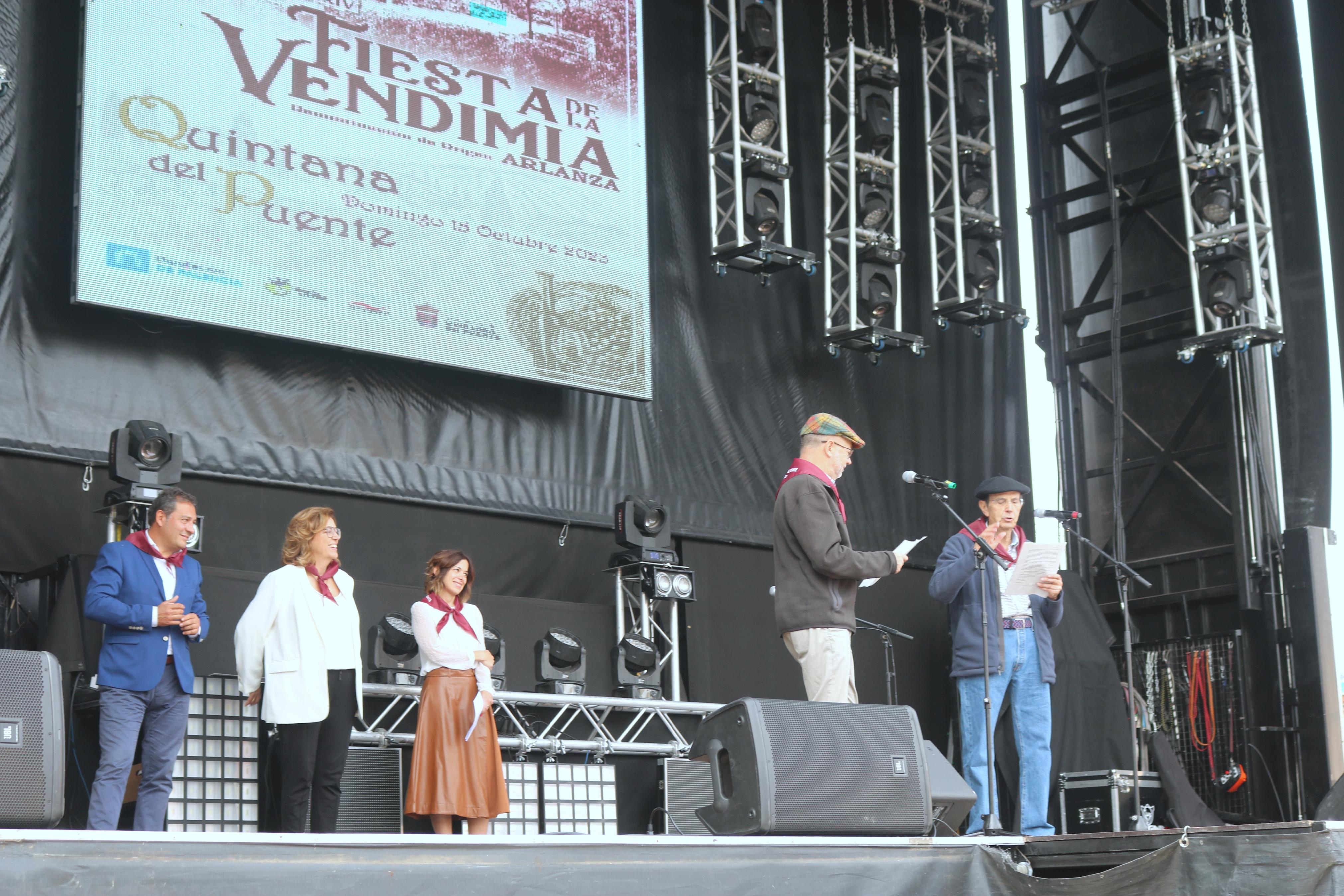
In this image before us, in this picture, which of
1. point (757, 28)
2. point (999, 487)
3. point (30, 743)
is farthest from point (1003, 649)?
point (757, 28)

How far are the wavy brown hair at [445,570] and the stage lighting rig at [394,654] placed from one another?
0.43 meters

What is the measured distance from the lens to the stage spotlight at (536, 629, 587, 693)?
571cm

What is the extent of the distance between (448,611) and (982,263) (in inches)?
155

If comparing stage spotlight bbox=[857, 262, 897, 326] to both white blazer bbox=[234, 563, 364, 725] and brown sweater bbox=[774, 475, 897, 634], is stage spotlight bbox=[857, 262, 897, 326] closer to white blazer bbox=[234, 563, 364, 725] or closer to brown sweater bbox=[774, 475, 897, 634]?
brown sweater bbox=[774, 475, 897, 634]

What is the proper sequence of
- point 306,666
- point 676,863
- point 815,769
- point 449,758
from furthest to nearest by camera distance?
1. point 449,758
2. point 306,666
3. point 815,769
4. point 676,863

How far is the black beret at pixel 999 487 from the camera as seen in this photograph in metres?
4.93

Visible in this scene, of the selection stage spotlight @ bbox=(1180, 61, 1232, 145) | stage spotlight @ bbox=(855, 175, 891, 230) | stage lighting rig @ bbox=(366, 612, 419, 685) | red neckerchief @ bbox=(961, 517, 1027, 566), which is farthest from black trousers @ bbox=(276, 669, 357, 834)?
stage spotlight @ bbox=(1180, 61, 1232, 145)

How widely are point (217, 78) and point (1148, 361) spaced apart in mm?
4816

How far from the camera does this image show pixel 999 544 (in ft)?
16.3

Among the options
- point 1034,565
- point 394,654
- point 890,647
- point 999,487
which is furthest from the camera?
point 890,647

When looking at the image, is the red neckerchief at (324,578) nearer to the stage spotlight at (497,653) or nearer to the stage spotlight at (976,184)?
the stage spotlight at (497,653)

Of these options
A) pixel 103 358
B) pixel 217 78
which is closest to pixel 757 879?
pixel 103 358

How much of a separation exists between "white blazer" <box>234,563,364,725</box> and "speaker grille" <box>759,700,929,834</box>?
1466 mm

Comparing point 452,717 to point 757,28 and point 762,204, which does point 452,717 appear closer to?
point 762,204
